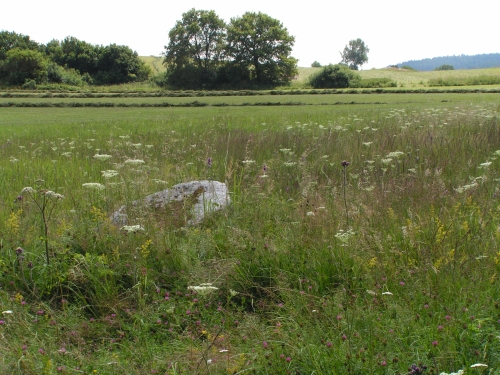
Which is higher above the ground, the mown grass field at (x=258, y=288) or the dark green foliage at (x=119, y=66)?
the dark green foliage at (x=119, y=66)

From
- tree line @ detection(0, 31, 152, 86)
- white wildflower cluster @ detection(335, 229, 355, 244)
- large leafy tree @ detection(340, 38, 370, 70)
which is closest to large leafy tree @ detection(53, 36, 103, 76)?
tree line @ detection(0, 31, 152, 86)

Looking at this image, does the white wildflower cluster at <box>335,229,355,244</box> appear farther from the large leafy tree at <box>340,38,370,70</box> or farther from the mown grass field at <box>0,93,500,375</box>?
the large leafy tree at <box>340,38,370,70</box>

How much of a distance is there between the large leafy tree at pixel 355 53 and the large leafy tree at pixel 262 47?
4344 inches

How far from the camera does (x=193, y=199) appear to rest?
17.1 feet

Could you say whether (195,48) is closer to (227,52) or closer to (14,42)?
(227,52)

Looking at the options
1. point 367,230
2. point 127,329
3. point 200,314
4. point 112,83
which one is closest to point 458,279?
point 367,230

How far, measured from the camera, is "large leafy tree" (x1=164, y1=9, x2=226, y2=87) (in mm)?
79625

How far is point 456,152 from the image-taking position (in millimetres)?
7250

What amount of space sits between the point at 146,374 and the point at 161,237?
5.70 feet

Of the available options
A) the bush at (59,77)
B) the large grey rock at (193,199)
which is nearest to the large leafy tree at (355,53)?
the bush at (59,77)

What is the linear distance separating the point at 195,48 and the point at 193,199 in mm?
85310

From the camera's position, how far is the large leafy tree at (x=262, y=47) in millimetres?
81938

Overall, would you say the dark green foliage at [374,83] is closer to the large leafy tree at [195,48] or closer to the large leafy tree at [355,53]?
the large leafy tree at [195,48]

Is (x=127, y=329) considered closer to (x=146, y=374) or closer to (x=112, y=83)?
(x=146, y=374)
